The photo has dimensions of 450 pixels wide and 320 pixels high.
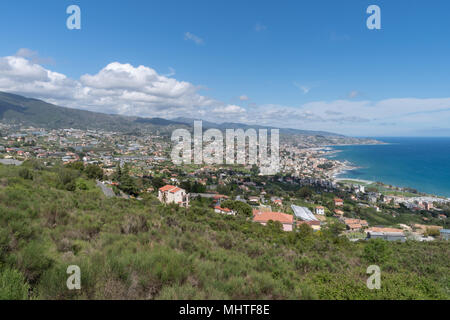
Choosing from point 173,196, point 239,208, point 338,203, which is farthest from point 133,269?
point 338,203

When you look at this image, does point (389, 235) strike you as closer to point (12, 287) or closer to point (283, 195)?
point (283, 195)

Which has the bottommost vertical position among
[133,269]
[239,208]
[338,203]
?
[338,203]

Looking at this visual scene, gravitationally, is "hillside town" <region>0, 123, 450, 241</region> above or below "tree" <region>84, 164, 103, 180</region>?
below

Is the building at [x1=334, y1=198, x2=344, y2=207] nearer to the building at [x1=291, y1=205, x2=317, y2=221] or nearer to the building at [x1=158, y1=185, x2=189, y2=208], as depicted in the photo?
the building at [x1=291, y1=205, x2=317, y2=221]

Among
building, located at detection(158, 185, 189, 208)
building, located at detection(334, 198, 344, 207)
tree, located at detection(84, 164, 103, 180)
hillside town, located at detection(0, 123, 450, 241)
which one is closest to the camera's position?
tree, located at detection(84, 164, 103, 180)

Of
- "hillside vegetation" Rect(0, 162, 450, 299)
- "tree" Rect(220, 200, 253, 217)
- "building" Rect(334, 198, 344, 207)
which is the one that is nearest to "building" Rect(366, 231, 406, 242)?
"tree" Rect(220, 200, 253, 217)

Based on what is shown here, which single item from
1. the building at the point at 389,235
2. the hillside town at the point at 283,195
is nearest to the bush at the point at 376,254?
the hillside town at the point at 283,195

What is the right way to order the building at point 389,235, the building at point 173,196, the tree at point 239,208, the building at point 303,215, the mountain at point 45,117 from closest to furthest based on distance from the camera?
the tree at point 239,208 → the building at point 389,235 → the building at point 173,196 → the building at point 303,215 → the mountain at point 45,117

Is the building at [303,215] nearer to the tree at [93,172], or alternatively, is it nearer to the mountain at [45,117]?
the tree at [93,172]
